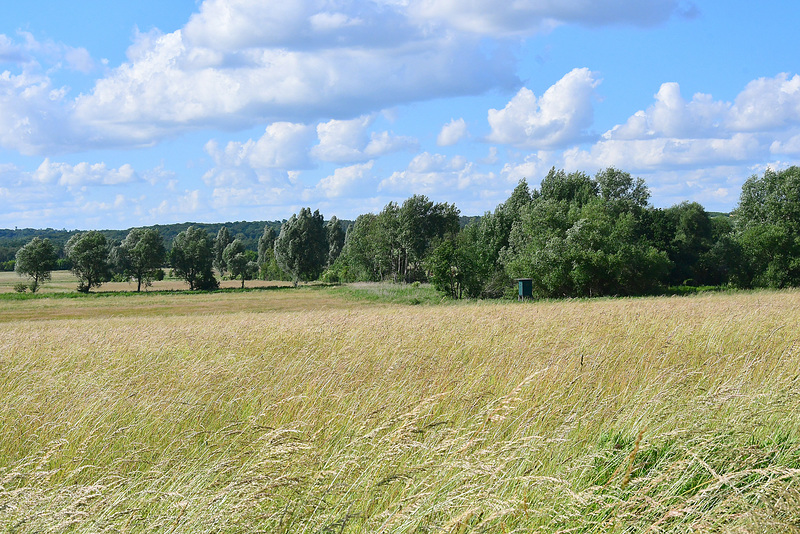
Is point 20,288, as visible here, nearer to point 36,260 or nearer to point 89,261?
point 36,260

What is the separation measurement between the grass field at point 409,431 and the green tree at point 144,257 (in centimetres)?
7954

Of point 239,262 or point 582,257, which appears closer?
point 582,257

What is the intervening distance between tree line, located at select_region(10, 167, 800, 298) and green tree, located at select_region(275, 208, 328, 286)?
0.53 ft

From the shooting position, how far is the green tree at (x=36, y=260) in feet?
257

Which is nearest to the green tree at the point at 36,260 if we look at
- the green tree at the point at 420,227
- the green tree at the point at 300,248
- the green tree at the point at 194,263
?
the green tree at the point at 194,263

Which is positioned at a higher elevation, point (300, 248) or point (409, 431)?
point (300, 248)

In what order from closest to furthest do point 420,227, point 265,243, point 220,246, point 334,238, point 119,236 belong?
1. point 420,227
2. point 334,238
3. point 265,243
4. point 220,246
5. point 119,236

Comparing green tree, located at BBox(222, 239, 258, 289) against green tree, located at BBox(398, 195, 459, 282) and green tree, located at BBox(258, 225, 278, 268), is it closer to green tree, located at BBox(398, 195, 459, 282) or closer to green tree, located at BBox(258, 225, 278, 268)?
green tree, located at BBox(258, 225, 278, 268)

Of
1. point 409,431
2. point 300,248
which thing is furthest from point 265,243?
point 409,431

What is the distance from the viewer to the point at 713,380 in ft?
20.8

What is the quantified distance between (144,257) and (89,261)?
7101mm

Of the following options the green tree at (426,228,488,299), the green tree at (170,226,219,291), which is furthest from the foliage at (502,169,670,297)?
the green tree at (170,226,219,291)

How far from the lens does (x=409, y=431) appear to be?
3.58 metres

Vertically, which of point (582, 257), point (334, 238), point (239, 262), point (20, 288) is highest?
point (334, 238)
